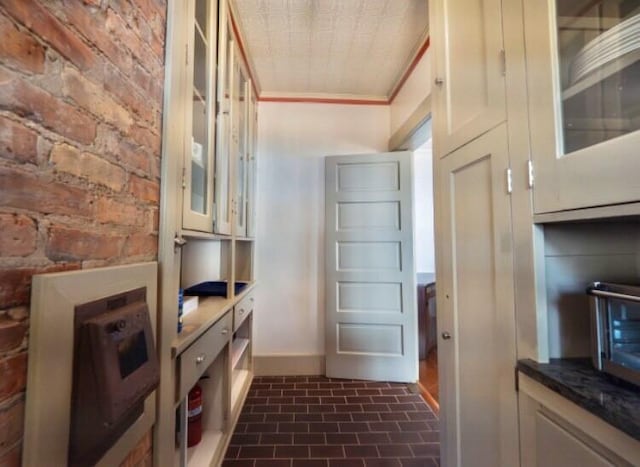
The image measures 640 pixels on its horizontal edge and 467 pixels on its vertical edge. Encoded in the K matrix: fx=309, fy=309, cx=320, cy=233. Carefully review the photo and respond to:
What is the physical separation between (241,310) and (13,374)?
5.91 feet

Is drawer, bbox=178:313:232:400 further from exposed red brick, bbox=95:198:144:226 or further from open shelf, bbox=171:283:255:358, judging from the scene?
exposed red brick, bbox=95:198:144:226

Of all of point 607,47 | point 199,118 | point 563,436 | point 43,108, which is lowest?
point 563,436

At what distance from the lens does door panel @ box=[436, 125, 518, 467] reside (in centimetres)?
102

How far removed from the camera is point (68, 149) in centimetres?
68

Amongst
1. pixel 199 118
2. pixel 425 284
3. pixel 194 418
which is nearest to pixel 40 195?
pixel 199 118

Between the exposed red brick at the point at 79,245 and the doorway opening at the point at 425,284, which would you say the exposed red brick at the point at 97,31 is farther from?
the doorway opening at the point at 425,284

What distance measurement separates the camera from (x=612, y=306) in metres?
0.78

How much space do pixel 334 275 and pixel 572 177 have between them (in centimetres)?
235

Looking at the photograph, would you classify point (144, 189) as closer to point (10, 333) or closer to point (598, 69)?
point (10, 333)

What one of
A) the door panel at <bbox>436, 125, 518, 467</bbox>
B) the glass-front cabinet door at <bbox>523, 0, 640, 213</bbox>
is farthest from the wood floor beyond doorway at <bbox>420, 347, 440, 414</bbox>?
the glass-front cabinet door at <bbox>523, 0, 640, 213</bbox>

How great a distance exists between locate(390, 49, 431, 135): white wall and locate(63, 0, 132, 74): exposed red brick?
1.93 meters

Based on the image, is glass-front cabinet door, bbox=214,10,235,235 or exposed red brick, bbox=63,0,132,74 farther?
glass-front cabinet door, bbox=214,10,235,235

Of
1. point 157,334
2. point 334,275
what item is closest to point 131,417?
point 157,334

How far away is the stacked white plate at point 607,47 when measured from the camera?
724 millimetres
